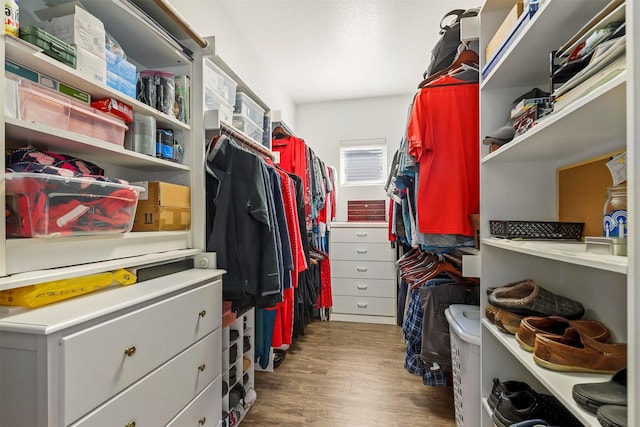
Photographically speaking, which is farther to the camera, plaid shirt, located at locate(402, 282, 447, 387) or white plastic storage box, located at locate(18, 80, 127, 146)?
plaid shirt, located at locate(402, 282, 447, 387)

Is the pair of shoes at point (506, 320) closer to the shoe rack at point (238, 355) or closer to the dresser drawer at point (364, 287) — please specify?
the shoe rack at point (238, 355)

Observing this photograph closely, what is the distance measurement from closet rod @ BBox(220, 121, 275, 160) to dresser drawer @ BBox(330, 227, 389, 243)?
1.36 m

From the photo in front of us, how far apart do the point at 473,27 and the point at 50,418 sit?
1.78 m

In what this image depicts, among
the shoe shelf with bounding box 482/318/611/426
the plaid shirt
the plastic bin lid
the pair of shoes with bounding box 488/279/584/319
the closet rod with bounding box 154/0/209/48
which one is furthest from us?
the plaid shirt

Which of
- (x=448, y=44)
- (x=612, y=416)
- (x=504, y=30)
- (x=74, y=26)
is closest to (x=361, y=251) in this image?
(x=448, y=44)

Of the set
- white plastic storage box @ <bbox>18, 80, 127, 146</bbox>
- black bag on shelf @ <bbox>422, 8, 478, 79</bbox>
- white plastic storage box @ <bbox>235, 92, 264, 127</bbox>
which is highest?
black bag on shelf @ <bbox>422, 8, 478, 79</bbox>

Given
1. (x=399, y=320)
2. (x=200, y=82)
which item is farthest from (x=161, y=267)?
(x=399, y=320)

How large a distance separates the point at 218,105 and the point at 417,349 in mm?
1745

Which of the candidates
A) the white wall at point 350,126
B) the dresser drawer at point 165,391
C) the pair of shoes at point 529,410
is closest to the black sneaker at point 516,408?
the pair of shoes at point 529,410

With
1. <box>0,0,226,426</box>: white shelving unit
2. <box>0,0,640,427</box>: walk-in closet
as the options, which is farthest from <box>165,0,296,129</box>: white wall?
<box>0,0,226,426</box>: white shelving unit

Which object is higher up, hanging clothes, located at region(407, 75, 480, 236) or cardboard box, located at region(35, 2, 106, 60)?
cardboard box, located at region(35, 2, 106, 60)

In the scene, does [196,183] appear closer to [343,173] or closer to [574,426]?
[574,426]

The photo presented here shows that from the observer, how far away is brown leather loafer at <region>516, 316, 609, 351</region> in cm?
88

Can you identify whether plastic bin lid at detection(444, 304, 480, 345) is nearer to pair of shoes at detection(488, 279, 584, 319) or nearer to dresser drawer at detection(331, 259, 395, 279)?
pair of shoes at detection(488, 279, 584, 319)
